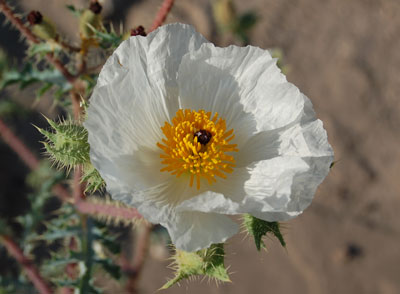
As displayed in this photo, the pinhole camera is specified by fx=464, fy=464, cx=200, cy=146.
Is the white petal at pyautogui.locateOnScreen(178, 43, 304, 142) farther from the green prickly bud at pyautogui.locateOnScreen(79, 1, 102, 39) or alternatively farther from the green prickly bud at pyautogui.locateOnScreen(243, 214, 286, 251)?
the green prickly bud at pyautogui.locateOnScreen(79, 1, 102, 39)

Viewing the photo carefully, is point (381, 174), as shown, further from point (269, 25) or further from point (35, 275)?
point (35, 275)

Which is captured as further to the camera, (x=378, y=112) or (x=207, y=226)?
(x=378, y=112)

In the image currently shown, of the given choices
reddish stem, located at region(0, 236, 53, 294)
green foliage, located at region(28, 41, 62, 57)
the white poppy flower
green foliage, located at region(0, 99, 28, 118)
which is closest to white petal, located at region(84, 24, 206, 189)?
the white poppy flower

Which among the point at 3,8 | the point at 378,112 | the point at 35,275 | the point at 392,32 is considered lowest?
the point at 35,275

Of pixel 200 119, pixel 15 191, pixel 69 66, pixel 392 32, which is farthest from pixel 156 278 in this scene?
pixel 392 32

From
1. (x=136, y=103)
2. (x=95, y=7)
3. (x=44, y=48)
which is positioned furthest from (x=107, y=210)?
(x=95, y=7)

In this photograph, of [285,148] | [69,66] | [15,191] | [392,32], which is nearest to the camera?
[285,148]
